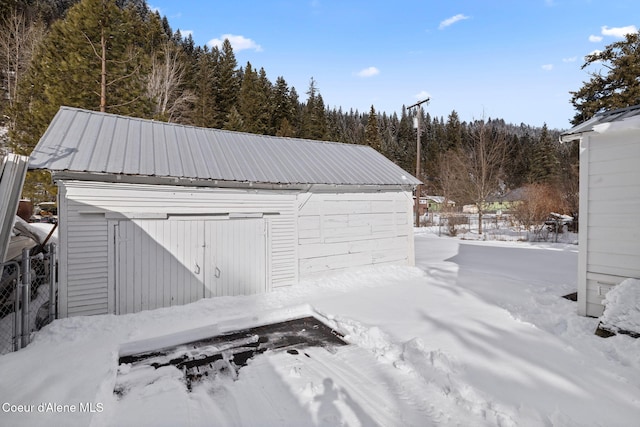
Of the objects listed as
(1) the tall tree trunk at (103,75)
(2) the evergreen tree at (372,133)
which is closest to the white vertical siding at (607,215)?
(1) the tall tree trunk at (103,75)

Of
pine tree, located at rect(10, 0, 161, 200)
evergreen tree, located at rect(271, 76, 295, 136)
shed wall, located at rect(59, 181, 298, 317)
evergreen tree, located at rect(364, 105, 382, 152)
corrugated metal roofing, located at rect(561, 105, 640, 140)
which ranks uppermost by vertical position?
evergreen tree, located at rect(271, 76, 295, 136)

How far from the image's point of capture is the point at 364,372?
3.83 meters

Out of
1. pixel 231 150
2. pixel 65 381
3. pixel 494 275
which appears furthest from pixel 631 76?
pixel 65 381

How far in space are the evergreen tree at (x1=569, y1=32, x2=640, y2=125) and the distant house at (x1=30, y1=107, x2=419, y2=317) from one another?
64.8ft

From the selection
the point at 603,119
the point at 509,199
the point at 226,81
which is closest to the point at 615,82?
the point at 509,199

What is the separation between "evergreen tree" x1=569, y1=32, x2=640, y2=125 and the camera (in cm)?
1973

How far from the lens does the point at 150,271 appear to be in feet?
20.1

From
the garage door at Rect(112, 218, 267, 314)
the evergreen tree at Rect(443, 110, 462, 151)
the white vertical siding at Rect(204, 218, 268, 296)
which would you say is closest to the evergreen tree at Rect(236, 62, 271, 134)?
the white vertical siding at Rect(204, 218, 268, 296)

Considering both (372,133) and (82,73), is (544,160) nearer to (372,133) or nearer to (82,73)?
(372,133)

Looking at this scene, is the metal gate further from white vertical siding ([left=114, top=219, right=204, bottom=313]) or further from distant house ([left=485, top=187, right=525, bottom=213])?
distant house ([left=485, top=187, right=525, bottom=213])

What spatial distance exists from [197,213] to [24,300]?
2968 mm

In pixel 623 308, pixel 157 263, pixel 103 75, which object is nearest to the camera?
pixel 623 308

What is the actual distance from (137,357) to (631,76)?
28.9m

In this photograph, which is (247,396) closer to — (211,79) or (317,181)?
(317,181)
